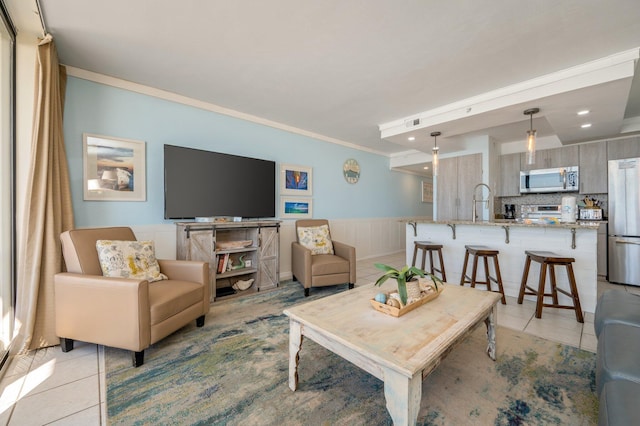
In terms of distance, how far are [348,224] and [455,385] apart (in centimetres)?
370

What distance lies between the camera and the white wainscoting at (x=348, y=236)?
296 centimetres

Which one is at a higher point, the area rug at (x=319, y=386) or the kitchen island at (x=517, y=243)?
the kitchen island at (x=517, y=243)

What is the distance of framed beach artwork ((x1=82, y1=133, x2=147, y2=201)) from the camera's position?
2555 millimetres

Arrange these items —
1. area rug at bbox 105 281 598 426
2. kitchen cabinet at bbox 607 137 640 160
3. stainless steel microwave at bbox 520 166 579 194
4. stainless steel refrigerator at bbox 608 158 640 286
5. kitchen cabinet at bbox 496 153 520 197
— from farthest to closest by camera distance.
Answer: kitchen cabinet at bbox 496 153 520 197 < stainless steel microwave at bbox 520 166 579 194 < kitchen cabinet at bbox 607 137 640 160 < stainless steel refrigerator at bbox 608 158 640 286 < area rug at bbox 105 281 598 426

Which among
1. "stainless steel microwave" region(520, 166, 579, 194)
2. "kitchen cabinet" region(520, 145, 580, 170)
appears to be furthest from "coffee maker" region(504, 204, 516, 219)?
"kitchen cabinet" region(520, 145, 580, 170)

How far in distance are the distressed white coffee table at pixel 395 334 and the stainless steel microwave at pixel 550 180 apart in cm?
400

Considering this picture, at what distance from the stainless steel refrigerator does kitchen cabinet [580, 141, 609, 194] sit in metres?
0.22

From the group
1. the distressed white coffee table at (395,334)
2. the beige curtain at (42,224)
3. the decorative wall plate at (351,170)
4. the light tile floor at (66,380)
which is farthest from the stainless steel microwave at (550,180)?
the beige curtain at (42,224)

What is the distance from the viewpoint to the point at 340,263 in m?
3.45

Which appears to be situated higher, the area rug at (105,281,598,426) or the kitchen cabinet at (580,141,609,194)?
the kitchen cabinet at (580,141,609,194)

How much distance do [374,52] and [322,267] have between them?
2398 millimetres

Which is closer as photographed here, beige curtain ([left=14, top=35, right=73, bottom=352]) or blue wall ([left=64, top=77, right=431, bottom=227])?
beige curtain ([left=14, top=35, right=73, bottom=352])

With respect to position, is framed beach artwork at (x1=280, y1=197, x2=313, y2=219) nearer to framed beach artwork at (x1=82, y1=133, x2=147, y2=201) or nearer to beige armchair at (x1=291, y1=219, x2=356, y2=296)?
beige armchair at (x1=291, y1=219, x2=356, y2=296)

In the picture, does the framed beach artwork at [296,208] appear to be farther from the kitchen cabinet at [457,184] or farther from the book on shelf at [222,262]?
the kitchen cabinet at [457,184]
